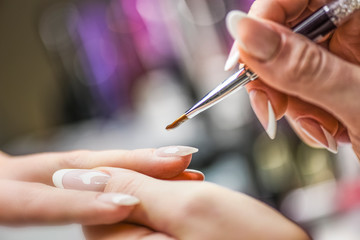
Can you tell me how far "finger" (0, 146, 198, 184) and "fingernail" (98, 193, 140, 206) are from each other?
0.16 feet

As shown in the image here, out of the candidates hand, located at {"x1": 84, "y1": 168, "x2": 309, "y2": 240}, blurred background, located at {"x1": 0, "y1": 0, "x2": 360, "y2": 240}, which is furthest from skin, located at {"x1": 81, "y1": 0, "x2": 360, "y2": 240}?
blurred background, located at {"x1": 0, "y1": 0, "x2": 360, "y2": 240}

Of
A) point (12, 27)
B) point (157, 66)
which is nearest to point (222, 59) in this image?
point (157, 66)

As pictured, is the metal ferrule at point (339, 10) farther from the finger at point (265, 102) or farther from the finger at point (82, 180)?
the finger at point (82, 180)

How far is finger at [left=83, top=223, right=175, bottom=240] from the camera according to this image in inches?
9.3

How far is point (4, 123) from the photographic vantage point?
1.18 m

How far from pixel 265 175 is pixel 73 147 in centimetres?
39

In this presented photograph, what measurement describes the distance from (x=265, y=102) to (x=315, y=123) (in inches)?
2.6

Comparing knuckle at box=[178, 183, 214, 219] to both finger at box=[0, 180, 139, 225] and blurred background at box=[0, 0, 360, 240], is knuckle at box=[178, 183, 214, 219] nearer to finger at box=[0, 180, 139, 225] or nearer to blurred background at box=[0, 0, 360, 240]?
finger at box=[0, 180, 139, 225]

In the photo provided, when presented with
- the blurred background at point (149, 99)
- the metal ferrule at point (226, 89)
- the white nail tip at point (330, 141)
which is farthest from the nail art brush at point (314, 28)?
the blurred background at point (149, 99)

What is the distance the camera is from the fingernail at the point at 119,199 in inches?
9.4

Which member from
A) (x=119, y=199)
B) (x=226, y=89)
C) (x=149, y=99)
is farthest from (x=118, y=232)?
(x=149, y=99)

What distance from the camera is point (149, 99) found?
0.91 meters

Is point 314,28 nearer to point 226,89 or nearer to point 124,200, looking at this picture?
point 226,89

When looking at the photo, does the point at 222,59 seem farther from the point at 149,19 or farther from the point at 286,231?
the point at 286,231
